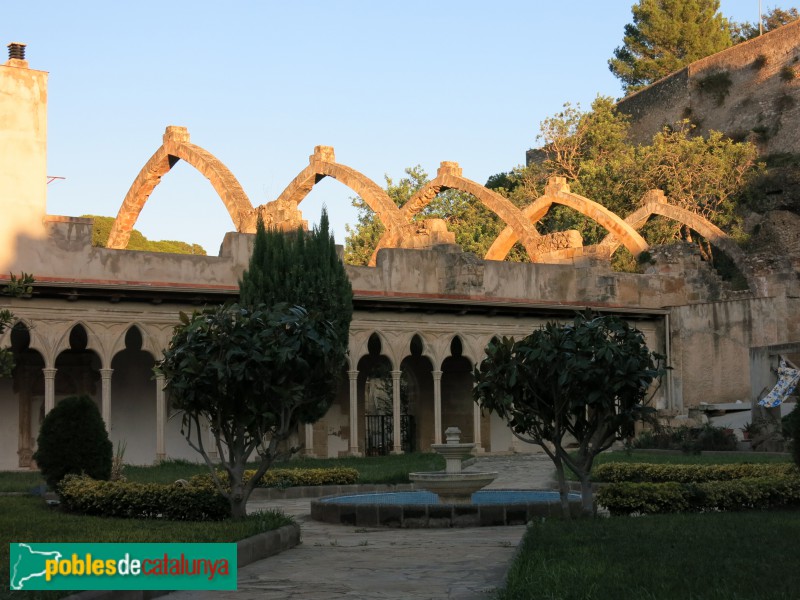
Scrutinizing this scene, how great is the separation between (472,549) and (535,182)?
146 feet

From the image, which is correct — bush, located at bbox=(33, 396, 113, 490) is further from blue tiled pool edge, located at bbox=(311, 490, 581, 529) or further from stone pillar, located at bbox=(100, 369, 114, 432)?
stone pillar, located at bbox=(100, 369, 114, 432)

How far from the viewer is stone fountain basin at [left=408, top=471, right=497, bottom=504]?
14.9m

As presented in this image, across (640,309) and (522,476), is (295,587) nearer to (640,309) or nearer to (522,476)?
(522,476)

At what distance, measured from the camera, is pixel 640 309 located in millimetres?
31828

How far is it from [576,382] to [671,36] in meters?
57.9

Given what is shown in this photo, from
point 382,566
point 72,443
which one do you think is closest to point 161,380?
point 72,443

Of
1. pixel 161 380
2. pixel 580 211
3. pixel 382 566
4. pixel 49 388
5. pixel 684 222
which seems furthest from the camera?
pixel 684 222

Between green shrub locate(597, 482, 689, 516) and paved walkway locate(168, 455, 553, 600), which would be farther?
green shrub locate(597, 482, 689, 516)

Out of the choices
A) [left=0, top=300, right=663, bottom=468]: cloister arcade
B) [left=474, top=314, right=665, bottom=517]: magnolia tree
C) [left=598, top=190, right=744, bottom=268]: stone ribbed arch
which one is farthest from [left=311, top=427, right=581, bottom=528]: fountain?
[left=598, top=190, right=744, bottom=268]: stone ribbed arch

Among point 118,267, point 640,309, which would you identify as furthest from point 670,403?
point 118,267

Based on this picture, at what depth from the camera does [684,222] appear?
130 ft

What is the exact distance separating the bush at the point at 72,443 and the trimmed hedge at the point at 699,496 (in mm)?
6573

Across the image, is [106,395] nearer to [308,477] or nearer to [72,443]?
[308,477]

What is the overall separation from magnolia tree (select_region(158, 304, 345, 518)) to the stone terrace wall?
43.0 metres
